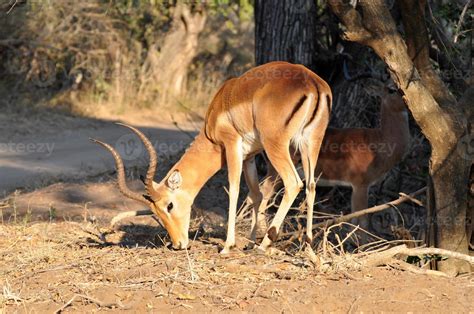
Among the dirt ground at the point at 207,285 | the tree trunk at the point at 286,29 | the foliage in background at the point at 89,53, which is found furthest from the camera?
the foliage in background at the point at 89,53

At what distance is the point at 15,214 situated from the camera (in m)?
8.21

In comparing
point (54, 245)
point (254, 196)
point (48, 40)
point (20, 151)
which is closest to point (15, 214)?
point (54, 245)

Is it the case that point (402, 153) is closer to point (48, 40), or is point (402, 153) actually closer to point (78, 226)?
point (78, 226)

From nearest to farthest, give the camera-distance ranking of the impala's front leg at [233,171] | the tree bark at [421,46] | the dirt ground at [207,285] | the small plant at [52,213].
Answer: the dirt ground at [207,285] → the tree bark at [421,46] → the impala's front leg at [233,171] → the small plant at [52,213]

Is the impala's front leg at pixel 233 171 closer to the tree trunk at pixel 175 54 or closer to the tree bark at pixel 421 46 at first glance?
the tree bark at pixel 421 46

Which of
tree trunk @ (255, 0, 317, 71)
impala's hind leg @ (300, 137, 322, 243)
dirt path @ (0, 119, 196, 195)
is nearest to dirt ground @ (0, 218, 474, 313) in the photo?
impala's hind leg @ (300, 137, 322, 243)

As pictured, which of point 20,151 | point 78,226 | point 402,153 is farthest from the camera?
point 20,151

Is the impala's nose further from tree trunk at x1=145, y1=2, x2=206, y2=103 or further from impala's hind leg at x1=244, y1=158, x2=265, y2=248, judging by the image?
tree trunk at x1=145, y1=2, x2=206, y2=103

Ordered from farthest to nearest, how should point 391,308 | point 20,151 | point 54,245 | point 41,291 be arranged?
point 20,151
point 54,245
point 41,291
point 391,308

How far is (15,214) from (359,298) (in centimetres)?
420

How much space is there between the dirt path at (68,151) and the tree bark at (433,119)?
5864 millimetres

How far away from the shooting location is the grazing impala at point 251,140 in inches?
256

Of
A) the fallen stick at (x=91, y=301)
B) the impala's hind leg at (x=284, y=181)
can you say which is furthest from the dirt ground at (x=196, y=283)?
the impala's hind leg at (x=284, y=181)

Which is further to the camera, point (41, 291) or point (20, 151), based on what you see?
point (20, 151)
